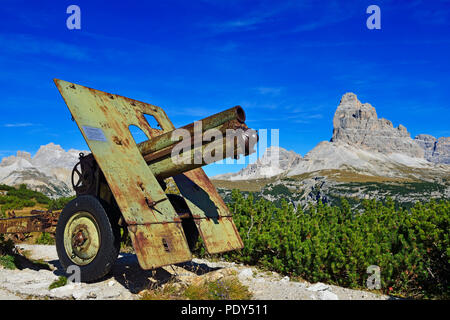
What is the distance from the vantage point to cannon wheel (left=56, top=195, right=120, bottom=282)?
200 inches

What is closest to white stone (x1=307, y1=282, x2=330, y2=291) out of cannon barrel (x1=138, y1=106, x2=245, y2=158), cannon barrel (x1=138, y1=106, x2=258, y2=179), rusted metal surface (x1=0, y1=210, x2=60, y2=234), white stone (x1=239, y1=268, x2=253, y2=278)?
white stone (x1=239, y1=268, x2=253, y2=278)

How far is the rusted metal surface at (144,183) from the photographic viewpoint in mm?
4910

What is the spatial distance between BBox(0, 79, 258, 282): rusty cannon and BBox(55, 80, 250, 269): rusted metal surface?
1 cm

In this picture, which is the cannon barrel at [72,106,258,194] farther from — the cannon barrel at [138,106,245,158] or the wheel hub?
the wheel hub

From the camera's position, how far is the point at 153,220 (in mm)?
5121

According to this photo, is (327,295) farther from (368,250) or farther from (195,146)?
(195,146)

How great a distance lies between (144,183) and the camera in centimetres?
545

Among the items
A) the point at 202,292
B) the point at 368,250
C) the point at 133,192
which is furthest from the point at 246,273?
the point at 133,192

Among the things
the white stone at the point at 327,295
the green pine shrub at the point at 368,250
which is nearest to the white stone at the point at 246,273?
the green pine shrub at the point at 368,250

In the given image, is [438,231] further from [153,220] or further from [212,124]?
[153,220]

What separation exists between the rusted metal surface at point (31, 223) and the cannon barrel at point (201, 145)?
216 centimetres

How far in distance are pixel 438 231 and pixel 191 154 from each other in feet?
11.9

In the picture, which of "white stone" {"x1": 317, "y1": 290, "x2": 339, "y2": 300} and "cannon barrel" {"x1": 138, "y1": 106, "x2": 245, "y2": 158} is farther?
"white stone" {"x1": 317, "y1": 290, "x2": 339, "y2": 300}
